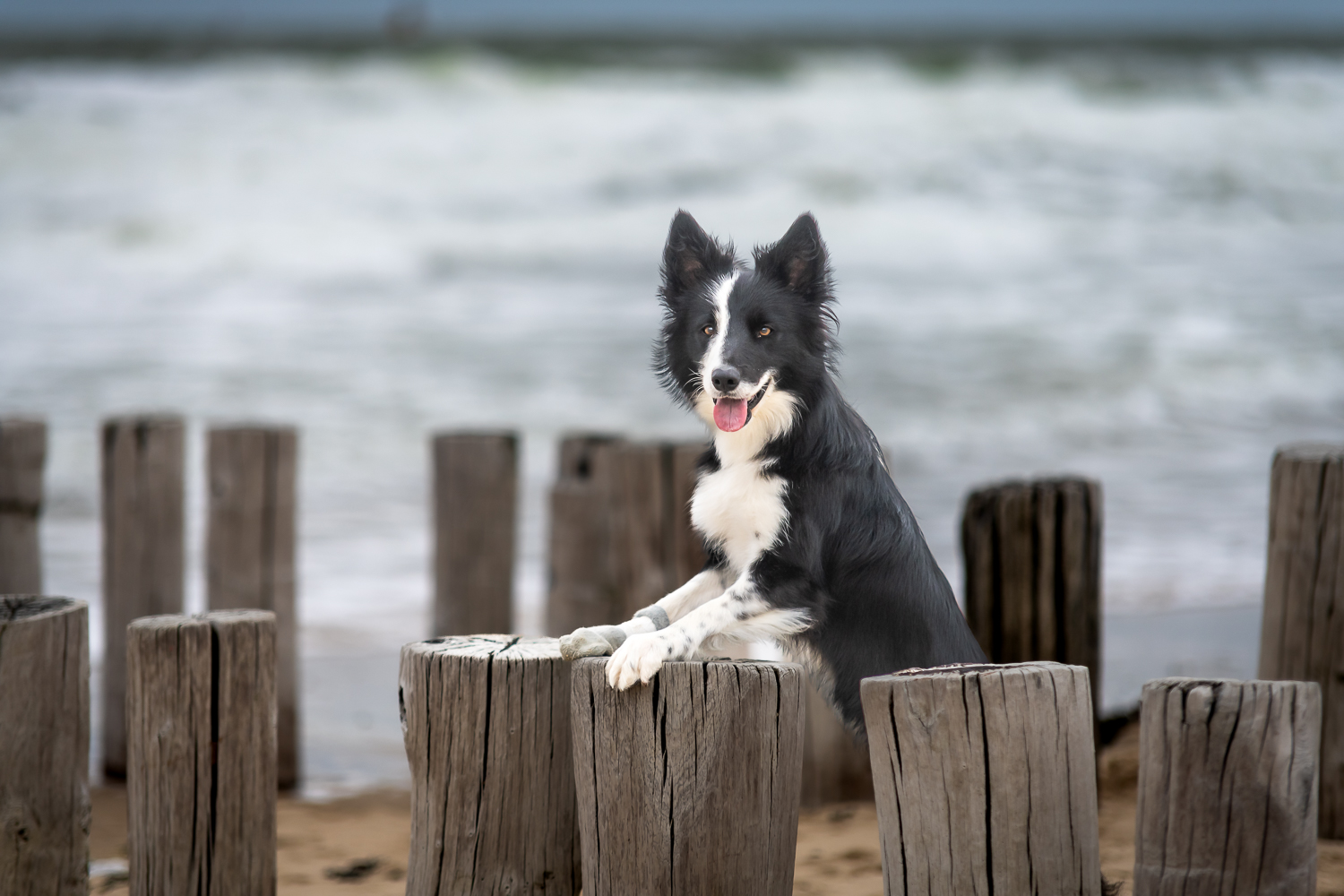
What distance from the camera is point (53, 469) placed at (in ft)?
35.5

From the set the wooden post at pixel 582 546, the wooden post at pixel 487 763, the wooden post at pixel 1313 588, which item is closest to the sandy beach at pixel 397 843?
the wooden post at pixel 1313 588

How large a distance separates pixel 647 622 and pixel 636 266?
48.0ft

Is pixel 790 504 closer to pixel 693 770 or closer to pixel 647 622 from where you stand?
pixel 647 622

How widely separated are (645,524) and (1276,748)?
10.2 ft

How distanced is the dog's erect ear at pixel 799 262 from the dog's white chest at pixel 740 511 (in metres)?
0.42

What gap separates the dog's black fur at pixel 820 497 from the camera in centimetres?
272

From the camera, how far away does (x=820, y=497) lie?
108 inches

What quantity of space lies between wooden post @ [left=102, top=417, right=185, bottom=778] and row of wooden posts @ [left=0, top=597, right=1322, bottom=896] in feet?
6.64

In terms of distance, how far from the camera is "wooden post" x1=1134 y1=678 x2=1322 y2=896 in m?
2.45

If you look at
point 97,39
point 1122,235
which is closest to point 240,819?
point 1122,235

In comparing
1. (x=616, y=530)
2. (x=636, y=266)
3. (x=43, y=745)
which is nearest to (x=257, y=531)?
(x=616, y=530)

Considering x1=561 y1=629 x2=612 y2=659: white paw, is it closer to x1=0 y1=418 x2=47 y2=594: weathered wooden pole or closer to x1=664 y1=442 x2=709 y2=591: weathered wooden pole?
x1=664 y1=442 x2=709 y2=591: weathered wooden pole

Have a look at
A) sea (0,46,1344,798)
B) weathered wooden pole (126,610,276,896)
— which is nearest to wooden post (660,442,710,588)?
weathered wooden pole (126,610,276,896)

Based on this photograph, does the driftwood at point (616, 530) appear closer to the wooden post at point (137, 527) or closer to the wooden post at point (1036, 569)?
the wooden post at point (1036, 569)
